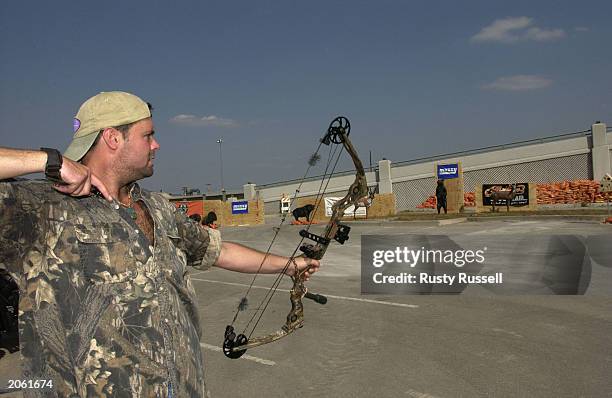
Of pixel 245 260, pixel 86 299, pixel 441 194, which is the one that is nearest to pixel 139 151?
pixel 86 299

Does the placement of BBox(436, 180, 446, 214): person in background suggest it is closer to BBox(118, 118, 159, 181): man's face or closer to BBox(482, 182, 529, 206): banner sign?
BBox(482, 182, 529, 206): banner sign

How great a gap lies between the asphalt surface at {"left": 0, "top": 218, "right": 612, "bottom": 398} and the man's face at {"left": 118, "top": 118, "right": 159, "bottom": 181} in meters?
4.04

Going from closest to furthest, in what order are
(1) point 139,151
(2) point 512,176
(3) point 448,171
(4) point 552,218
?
→ (1) point 139,151 → (4) point 552,218 → (3) point 448,171 → (2) point 512,176

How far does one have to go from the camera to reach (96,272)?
216 cm

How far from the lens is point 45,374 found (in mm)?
2102

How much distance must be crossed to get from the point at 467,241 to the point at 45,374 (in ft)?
58.6

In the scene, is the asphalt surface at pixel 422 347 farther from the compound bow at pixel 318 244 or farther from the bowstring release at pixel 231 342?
the bowstring release at pixel 231 342

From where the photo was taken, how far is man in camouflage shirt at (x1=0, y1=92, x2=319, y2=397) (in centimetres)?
207

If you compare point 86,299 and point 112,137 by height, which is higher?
point 112,137

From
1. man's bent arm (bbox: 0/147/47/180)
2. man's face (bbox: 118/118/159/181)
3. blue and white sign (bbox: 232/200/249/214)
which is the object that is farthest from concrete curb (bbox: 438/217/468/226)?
man's bent arm (bbox: 0/147/47/180)

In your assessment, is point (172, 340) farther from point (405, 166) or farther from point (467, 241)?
point (405, 166)

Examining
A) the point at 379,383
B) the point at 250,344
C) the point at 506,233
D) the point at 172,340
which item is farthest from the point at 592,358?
the point at 506,233

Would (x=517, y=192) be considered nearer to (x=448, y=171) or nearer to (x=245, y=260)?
(x=448, y=171)

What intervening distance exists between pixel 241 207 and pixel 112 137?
3484 cm
